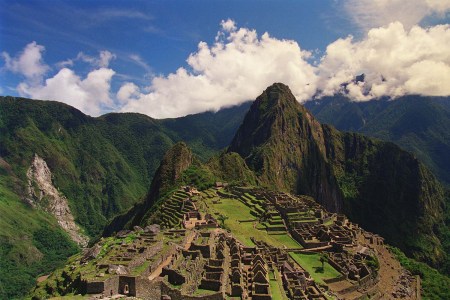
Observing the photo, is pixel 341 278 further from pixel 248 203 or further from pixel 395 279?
pixel 248 203

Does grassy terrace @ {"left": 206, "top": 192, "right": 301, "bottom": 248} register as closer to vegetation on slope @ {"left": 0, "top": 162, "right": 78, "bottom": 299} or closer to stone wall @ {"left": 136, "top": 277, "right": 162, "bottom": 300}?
stone wall @ {"left": 136, "top": 277, "right": 162, "bottom": 300}

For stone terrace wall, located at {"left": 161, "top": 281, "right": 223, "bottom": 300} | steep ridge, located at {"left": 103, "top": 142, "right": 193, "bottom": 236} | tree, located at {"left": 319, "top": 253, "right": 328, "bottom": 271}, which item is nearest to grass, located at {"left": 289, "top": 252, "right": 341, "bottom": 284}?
tree, located at {"left": 319, "top": 253, "right": 328, "bottom": 271}

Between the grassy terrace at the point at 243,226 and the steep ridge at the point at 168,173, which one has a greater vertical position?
the steep ridge at the point at 168,173

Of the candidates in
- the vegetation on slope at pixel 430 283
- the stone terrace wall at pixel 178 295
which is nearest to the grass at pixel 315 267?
the vegetation on slope at pixel 430 283

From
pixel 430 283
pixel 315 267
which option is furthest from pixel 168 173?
pixel 315 267

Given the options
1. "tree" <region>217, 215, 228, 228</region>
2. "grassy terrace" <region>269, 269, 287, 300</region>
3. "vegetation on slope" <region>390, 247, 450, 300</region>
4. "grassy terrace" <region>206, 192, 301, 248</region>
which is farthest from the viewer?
"vegetation on slope" <region>390, 247, 450, 300</region>

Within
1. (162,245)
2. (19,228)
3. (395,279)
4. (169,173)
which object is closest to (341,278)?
(395,279)

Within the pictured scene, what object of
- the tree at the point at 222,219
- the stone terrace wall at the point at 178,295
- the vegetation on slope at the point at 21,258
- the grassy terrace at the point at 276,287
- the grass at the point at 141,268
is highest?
the tree at the point at 222,219

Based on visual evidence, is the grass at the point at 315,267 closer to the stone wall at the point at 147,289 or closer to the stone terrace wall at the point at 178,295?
the stone terrace wall at the point at 178,295
